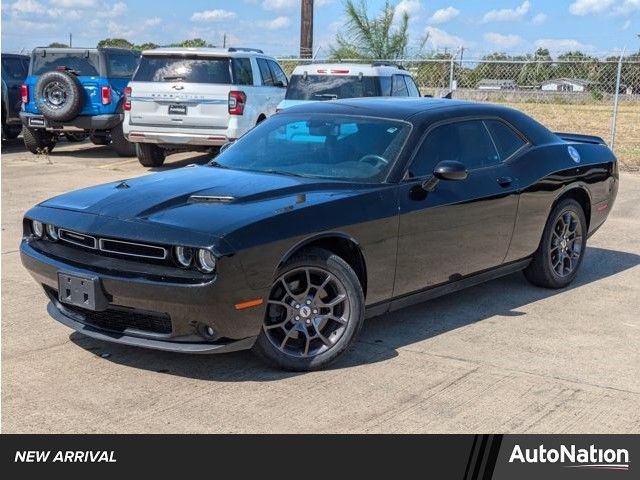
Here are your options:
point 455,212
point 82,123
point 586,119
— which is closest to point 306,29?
point 586,119

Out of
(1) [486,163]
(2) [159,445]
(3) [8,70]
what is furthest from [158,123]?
(2) [159,445]

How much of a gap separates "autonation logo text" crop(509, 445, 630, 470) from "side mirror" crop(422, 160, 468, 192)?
194cm

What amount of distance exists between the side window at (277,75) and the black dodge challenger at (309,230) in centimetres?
861

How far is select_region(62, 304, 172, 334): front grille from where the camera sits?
4.51 meters

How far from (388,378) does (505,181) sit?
1987 mm

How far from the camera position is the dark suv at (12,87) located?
17.1 m

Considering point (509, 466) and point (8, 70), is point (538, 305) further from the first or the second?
point (8, 70)

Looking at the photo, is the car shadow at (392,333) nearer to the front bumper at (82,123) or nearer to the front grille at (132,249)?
the front grille at (132,249)

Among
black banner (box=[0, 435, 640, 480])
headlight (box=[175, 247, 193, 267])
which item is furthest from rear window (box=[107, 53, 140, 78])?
black banner (box=[0, 435, 640, 480])

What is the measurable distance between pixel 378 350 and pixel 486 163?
1.68 meters

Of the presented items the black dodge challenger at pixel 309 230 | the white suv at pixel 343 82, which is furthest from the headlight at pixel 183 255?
the white suv at pixel 343 82

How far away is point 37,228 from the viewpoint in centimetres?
508

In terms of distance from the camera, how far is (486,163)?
6062 mm

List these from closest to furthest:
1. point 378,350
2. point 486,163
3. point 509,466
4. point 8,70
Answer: point 509,466 → point 378,350 → point 486,163 → point 8,70
